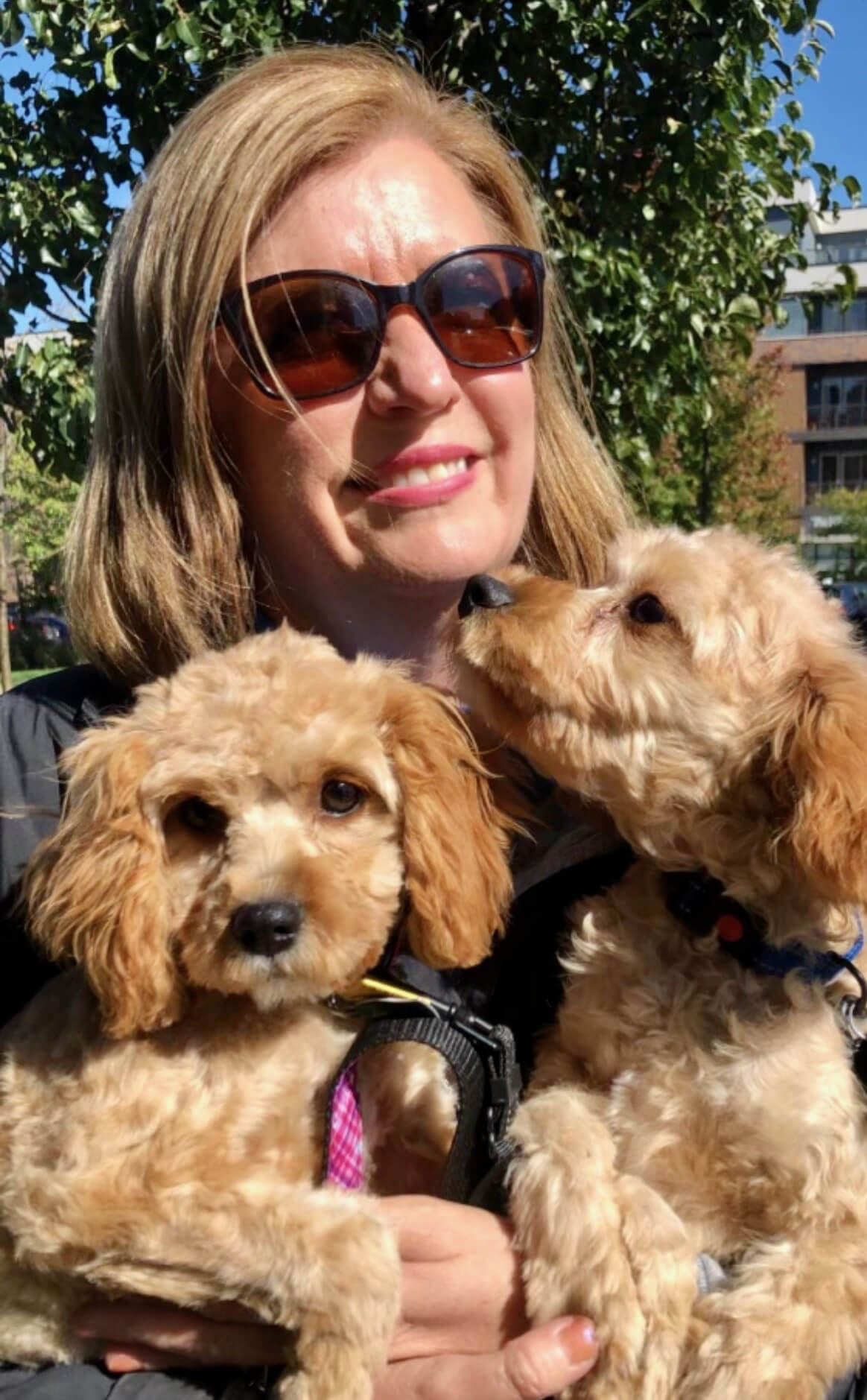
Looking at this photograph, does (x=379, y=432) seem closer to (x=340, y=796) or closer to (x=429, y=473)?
(x=429, y=473)

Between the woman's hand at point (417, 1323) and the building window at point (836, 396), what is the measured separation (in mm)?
64016

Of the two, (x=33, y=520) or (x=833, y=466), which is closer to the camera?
(x=33, y=520)

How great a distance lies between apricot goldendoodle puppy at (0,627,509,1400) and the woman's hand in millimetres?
74

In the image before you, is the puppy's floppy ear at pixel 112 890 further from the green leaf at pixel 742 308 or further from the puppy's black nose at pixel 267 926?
the green leaf at pixel 742 308

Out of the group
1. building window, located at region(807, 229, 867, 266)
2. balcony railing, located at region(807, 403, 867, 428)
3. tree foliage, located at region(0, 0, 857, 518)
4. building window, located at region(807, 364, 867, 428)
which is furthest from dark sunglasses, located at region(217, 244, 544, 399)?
building window, located at region(807, 364, 867, 428)

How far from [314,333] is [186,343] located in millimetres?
291

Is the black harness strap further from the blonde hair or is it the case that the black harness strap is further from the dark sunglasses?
the dark sunglasses

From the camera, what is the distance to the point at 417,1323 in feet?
6.47

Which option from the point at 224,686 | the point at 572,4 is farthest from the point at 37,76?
the point at 224,686

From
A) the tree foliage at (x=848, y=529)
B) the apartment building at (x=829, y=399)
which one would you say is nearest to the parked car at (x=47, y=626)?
the tree foliage at (x=848, y=529)

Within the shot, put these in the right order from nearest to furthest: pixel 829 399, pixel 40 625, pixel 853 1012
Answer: pixel 853 1012 → pixel 40 625 → pixel 829 399

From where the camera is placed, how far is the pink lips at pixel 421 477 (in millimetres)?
2627

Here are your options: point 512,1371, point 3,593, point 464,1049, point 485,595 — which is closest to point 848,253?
point 3,593

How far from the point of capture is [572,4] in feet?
16.2
